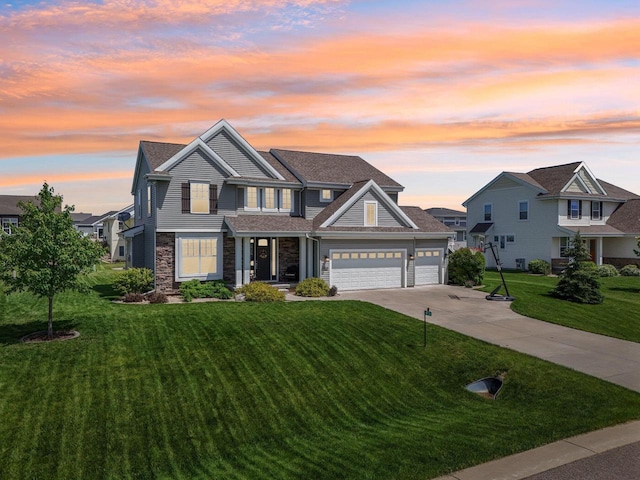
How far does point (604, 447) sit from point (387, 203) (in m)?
19.2

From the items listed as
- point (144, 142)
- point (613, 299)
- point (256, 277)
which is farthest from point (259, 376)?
point (613, 299)

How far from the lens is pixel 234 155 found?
26.2 metres

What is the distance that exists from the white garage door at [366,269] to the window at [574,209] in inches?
816

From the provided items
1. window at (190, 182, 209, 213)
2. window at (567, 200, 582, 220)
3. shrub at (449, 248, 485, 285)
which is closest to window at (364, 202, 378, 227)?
shrub at (449, 248, 485, 285)

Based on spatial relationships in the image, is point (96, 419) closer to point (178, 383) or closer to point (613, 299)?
point (178, 383)

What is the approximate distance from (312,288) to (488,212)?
2779cm

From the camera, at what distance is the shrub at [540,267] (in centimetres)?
3775

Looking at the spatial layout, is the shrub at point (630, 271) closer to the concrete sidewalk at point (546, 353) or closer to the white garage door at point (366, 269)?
the concrete sidewalk at point (546, 353)

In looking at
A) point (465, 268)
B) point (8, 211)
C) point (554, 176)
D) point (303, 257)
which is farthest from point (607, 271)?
point (8, 211)

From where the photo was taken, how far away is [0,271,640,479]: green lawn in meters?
8.95

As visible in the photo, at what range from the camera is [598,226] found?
1626 inches

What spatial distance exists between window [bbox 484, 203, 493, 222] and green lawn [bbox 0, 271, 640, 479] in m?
30.6

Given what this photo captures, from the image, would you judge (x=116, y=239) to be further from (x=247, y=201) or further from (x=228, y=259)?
(x=228, y=259)

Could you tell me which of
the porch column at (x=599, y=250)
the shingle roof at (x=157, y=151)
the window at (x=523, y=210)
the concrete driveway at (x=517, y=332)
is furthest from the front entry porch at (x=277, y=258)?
the porch column at (x=599, y=250)
